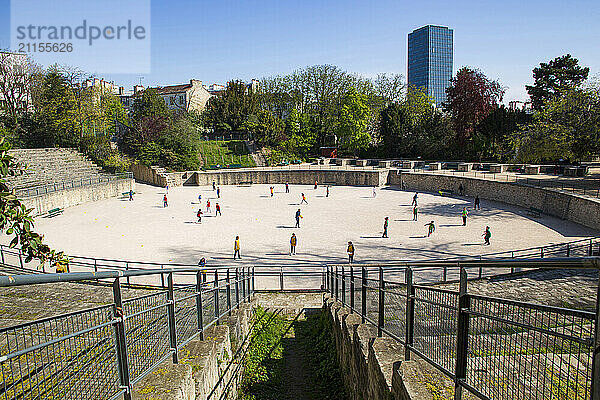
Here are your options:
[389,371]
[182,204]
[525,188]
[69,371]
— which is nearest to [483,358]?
[389,371]

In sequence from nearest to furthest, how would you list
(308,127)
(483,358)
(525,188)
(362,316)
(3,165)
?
(483,358)
(3,165)
(362,316)
(525,188)
(308,127)

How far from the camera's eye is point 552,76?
165 feet

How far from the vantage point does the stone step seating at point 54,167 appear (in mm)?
35000

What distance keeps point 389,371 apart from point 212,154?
56137mm

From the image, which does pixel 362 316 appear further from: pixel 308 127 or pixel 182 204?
pixel 308 127

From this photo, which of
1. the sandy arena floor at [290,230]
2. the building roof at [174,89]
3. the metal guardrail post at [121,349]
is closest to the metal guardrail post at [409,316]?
the metal guardrail post at [121,349]

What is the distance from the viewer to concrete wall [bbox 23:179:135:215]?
2956 cm

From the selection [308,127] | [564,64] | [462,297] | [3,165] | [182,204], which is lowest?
[182,204]

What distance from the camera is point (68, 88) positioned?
49312 mm

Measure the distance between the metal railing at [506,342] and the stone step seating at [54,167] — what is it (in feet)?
121

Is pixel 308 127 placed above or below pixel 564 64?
below

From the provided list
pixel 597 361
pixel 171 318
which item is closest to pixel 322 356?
pixel 171 318

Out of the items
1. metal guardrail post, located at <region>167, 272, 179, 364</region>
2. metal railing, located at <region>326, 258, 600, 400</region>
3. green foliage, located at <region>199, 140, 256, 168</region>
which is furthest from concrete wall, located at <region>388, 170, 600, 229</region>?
metal guardrail post, located at <region>167, 272, 179, 364</region>

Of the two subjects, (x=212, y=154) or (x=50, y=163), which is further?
(x=212, y=154)
